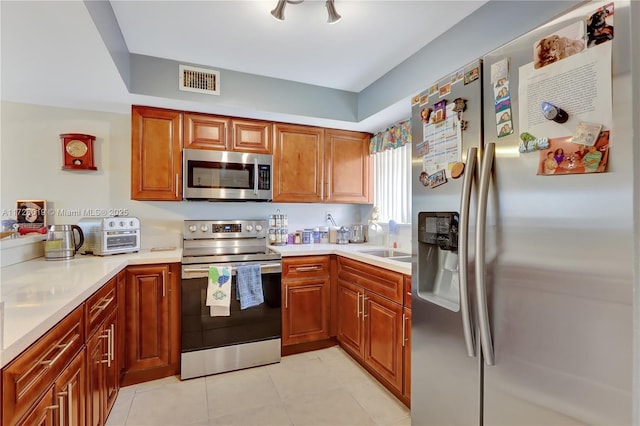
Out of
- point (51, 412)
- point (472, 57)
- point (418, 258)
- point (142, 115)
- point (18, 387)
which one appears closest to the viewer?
point (18, 387)

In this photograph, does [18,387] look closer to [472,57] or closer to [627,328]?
[627,328]

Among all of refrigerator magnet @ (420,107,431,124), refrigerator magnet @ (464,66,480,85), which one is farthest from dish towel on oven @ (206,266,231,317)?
refrigerator magnet @ (464,66,480,85)

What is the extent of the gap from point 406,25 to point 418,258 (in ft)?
4.69

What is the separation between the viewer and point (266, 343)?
2.47 metres

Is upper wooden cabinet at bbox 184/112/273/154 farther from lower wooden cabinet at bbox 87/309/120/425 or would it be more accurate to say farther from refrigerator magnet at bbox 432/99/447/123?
refrigerator magnet at bbox 432/99/447/123

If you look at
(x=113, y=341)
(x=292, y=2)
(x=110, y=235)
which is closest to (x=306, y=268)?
(x=113, y=341)

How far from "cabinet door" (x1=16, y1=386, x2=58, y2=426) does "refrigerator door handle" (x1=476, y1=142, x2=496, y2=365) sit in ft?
4.46

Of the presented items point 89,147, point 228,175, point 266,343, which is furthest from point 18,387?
point 89,147

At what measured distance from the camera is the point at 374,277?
221cm

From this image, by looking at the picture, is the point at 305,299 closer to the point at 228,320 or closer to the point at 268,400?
the point at 228,320

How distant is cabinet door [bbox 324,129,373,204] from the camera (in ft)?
10.2

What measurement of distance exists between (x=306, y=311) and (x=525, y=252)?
2033 millimetres

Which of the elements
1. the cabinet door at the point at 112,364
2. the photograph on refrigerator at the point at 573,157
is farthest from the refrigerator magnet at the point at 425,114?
the cabinet door at the point at 112,364

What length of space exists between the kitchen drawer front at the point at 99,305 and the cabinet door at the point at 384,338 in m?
1.64
